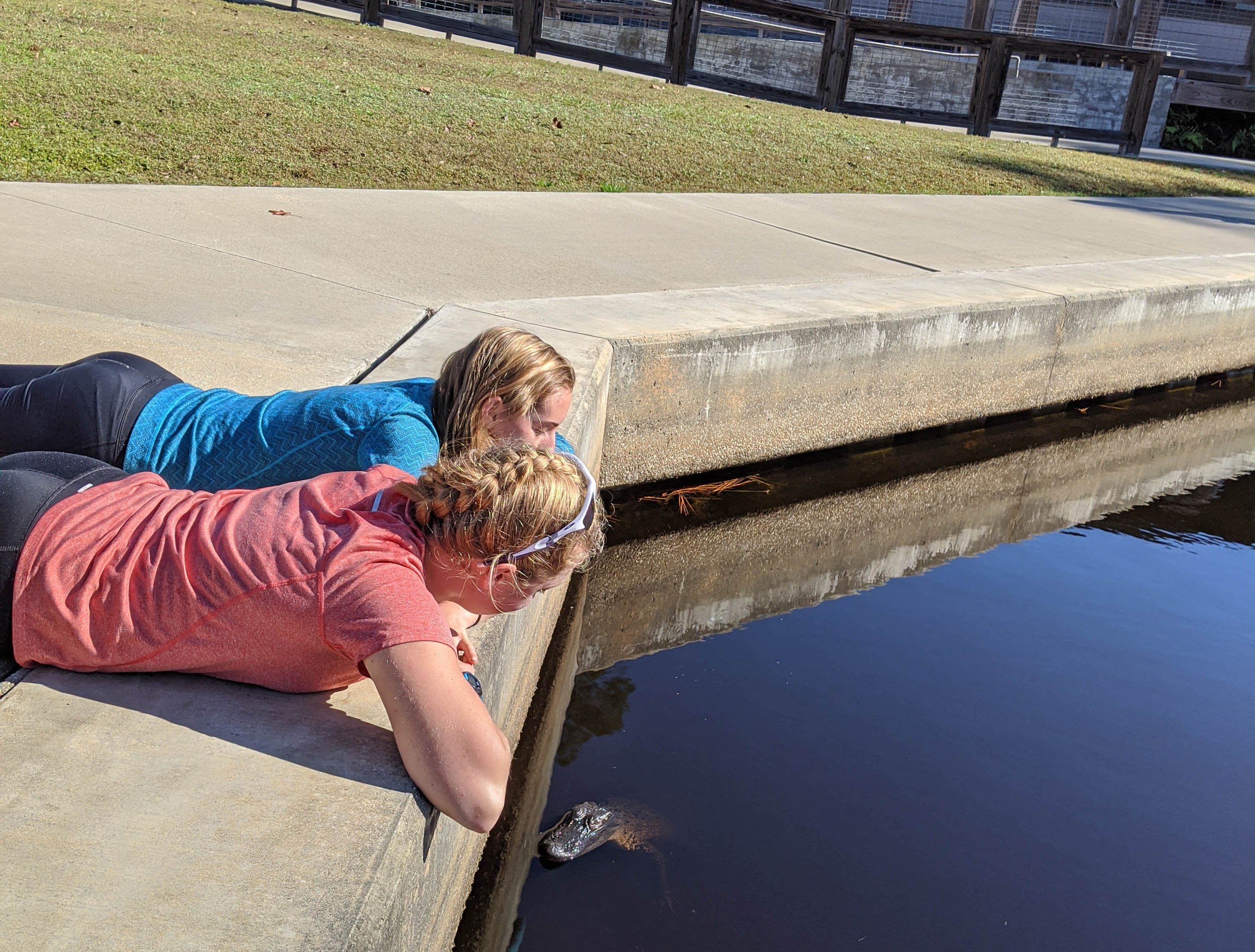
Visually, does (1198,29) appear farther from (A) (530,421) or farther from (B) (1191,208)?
(A) (530,421)

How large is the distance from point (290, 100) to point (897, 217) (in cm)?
470

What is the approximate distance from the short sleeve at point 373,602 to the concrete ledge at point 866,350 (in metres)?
2.69

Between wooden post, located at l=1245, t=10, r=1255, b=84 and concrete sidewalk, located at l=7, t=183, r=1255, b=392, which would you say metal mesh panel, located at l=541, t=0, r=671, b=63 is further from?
wooden post, located at l=1245, t=10, r=1255, b=84

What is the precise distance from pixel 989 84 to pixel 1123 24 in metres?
10.1

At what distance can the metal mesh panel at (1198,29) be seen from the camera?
23156mm

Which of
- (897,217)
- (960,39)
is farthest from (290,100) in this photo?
(960,39)

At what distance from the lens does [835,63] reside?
1430cm

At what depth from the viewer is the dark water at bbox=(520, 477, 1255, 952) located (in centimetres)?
286

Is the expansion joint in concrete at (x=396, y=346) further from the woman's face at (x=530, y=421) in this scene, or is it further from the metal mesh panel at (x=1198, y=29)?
the metal mesh panel at (x=1198, y=29)

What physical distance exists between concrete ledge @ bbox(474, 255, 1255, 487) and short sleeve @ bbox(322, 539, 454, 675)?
269 cm

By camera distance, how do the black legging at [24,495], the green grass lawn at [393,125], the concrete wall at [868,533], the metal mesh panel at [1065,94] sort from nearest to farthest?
the black legging at [24,495]
the concrete wall at [868,533]
the green grass lawn at [393,125]
the metal mesh panel at [1065,94]

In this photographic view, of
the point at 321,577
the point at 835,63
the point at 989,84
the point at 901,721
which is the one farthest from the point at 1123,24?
the point at 321,577

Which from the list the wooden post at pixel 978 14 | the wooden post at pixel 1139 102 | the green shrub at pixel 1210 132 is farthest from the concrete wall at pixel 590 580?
the wooden post at pixel 978 14

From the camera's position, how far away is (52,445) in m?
2.90
